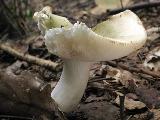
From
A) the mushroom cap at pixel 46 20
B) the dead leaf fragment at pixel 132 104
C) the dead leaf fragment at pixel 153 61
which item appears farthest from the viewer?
the dead leaf fragment at pixel 153 61

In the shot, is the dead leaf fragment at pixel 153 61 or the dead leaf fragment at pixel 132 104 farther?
the dead leaf fragment at pixel 153 61

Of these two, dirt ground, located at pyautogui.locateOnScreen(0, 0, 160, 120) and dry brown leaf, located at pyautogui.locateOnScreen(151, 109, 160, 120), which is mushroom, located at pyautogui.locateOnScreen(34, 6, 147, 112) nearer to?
dirt ground, located at pyautogui.locateOnScreen(0, 0, 160, 120)

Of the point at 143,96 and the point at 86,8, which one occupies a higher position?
the point at 86,8

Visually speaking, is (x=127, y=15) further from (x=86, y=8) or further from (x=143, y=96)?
(x=86, y=8)

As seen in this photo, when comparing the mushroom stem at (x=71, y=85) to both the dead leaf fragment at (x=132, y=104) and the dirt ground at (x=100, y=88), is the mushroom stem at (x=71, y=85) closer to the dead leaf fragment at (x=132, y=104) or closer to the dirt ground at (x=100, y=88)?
the dirt ground at (x=100, y=88)

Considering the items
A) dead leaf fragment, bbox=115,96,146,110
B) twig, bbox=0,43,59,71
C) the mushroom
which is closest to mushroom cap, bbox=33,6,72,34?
the mushroom

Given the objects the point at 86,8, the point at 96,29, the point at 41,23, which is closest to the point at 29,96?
the point at 41,23

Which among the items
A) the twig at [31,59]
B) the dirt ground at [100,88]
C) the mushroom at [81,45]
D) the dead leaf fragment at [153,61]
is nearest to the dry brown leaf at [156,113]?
the dirt ground at [100,88]

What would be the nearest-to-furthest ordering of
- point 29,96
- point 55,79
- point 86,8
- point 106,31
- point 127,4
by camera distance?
1. point 29,96
2. point 106,31
3. point 55,79
4. point 127,4
5. point 86,8
